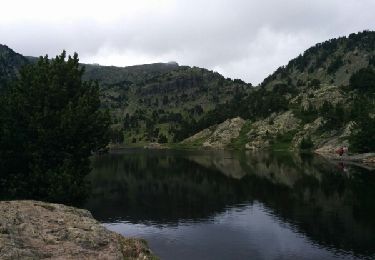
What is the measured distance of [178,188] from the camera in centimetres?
13662

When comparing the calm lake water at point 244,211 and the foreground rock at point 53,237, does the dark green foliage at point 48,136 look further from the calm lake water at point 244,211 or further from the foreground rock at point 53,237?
the calm lake water at point 244,211

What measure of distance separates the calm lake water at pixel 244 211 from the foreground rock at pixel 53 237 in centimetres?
1967

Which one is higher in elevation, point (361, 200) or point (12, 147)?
point (12, 147)

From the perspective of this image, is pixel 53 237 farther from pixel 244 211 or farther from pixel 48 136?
pixel 244 211

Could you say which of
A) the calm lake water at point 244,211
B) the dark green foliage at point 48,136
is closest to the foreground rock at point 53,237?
the dark green foliage at point 48,136

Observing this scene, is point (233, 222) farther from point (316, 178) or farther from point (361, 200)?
point (316, 178)

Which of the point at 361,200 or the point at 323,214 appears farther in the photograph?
the point at 361,200

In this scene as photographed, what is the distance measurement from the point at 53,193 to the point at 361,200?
74226 millimetres

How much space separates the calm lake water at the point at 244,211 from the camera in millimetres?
70562

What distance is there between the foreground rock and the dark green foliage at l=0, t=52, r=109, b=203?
15.0 metres

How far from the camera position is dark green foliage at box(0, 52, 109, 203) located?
218 feet

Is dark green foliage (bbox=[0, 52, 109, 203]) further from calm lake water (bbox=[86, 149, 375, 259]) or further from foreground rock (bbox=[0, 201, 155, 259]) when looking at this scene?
calm lake water (bbox=[86, 149, 375, 259])

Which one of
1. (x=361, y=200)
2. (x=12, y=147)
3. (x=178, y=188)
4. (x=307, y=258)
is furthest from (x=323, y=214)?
(x=12, y=147)

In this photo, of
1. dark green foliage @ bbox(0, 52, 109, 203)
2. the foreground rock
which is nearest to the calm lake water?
dark green foliage @ bbox(0, 52, 109, 203)
